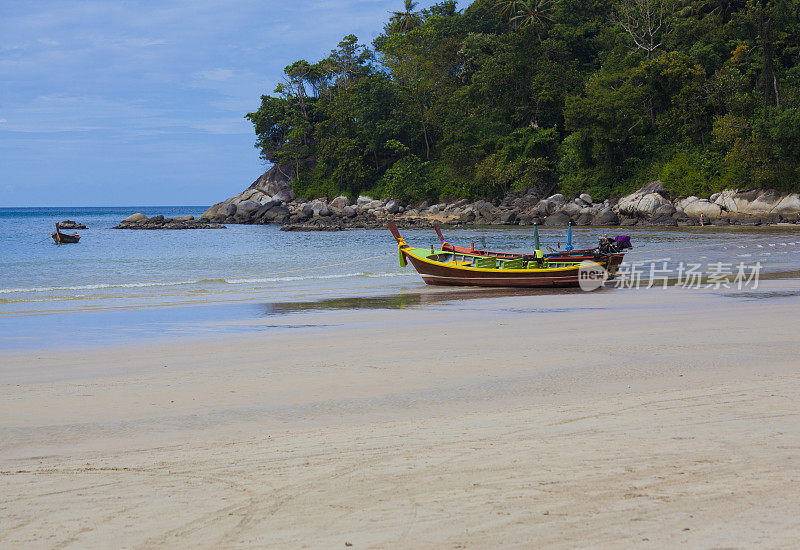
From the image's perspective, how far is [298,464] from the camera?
5.12 meters

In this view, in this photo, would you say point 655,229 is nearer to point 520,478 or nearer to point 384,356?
point 384,356

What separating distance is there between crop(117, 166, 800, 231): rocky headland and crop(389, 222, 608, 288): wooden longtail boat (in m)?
31.3

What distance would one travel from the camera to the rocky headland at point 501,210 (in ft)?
161

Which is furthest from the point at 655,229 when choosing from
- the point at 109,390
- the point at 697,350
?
the point at 109,390

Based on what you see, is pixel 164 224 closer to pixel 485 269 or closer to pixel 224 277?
pixel 224 277

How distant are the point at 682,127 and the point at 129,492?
196 ft

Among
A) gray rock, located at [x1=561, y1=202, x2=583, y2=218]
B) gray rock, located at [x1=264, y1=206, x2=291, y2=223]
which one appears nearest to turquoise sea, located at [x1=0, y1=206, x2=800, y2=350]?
gray rock, located at [x1=561, y1=202, x2=583, y2=218]

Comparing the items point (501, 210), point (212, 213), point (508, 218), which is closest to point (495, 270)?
point (508, 218)

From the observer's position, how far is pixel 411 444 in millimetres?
5582

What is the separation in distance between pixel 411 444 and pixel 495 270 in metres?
16.6

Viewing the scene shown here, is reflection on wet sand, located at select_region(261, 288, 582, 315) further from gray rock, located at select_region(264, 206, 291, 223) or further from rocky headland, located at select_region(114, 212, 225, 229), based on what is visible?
gray rock, located at select_region(264, 206, 291, 223)

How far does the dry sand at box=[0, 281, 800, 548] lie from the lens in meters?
3.96

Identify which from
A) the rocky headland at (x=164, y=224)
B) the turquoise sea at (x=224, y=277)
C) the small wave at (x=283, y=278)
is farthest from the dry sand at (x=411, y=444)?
the rocky headland at (x=164, y=224)

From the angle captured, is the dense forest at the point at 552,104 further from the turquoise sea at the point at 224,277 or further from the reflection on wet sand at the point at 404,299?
the reflection on wet sand at the point at 404,299
